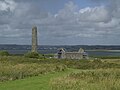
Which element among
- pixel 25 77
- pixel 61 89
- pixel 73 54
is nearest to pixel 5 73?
pixel 25 77

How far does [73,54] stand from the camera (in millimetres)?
102688

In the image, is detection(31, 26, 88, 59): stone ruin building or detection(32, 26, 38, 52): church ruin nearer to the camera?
detection(31, 26, 88, 59): stone ruin building

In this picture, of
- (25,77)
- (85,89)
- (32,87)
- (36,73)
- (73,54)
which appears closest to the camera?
(85,89)

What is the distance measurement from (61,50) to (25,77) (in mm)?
78411

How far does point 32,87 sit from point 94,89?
4647mm

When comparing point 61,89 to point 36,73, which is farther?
point 36,73

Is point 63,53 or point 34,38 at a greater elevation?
point 34,38

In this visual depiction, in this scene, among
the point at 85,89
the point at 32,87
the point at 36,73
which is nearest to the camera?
the point at 85,89

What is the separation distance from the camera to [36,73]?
1258 inches

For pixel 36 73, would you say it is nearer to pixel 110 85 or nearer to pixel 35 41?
pixel 110 85

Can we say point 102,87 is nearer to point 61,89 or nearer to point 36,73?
point 61,89

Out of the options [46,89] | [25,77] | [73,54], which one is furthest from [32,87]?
[73,54]

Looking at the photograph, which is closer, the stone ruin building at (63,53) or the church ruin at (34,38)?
the stone ruin building at (63,53)

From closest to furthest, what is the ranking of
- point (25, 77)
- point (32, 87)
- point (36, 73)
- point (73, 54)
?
point (32, 87) → point (25, 77) → point (36, 73) → point (73, 54)
